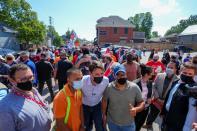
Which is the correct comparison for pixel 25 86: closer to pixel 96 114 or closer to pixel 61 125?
pixel 61 125

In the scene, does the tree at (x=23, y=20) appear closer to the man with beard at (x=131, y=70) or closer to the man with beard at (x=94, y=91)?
the man with beard at (x=131, y=70)

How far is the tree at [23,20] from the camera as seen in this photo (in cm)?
4152

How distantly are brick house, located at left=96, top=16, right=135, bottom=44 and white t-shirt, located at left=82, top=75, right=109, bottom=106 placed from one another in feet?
201

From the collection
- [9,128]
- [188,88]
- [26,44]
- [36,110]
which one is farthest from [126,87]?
[26,44]

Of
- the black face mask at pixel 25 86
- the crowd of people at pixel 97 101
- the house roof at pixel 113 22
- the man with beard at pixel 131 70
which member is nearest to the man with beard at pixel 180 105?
the crowd of people at pixel 97 101

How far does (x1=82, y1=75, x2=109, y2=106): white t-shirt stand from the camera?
406 centimetres

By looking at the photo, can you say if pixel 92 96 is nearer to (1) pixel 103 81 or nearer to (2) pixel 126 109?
(1) pixel 103 81

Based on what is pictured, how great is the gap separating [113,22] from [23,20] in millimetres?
28657

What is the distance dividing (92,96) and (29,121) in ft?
5.64

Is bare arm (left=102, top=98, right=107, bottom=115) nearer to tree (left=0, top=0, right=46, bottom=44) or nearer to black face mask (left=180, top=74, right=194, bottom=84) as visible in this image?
black face mask (left=180, top=74, right=194, bottom=84)

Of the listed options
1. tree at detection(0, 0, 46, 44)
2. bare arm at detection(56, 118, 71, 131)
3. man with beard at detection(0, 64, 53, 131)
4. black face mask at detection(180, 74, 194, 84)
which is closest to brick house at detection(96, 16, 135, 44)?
tree at detection(0, 0, 46, 44)

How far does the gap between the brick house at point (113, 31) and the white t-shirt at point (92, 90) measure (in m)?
61.3

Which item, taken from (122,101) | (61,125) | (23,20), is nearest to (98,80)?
(122,101)

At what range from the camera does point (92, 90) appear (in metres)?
4.09
